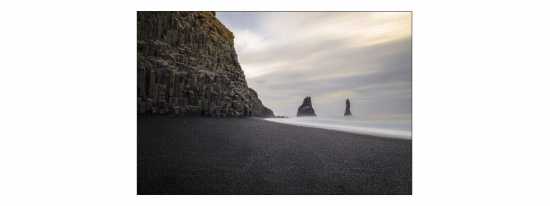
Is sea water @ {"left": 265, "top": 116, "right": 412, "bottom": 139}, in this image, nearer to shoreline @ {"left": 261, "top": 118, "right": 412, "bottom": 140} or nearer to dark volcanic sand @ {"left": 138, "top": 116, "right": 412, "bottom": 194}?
shoreline @ {"left": 261, "top": 118, "right": 412, "bottom": 140}

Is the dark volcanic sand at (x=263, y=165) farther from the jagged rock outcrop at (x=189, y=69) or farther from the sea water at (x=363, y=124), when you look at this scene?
the jagged rock outcrop at (x=189, y=69)

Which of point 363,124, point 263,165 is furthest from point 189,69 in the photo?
point 363,124

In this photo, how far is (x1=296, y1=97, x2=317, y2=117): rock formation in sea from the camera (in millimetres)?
2511

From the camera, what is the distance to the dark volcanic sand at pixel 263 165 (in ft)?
7.82

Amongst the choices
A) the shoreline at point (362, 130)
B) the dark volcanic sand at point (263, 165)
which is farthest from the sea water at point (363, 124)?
the dark volcanic sand at point (263, 165)

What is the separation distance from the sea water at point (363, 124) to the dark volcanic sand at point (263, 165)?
0.11 meters

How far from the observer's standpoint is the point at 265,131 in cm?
287
